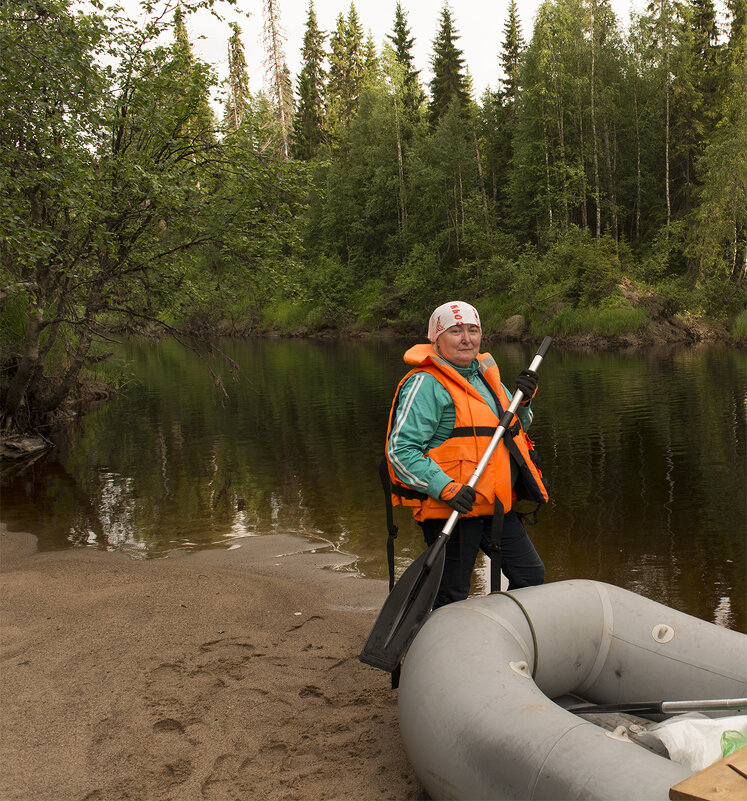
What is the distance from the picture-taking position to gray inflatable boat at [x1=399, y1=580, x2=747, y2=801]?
7.68ft

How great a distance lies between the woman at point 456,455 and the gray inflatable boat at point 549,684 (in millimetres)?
390

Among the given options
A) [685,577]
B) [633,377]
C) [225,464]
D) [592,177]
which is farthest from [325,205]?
[685,577]

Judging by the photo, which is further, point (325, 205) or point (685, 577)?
point (325, 205)

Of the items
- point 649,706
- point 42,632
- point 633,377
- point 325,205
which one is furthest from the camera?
point 325,205

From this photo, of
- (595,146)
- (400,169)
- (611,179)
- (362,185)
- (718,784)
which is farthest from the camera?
(362,185)

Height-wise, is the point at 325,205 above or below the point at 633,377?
above

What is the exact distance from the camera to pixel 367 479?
10477mm

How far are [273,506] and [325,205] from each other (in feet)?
149

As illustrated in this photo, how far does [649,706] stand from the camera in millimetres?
3033

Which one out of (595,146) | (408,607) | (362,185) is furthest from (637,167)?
(408,607)

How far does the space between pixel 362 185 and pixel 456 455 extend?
49264 mm

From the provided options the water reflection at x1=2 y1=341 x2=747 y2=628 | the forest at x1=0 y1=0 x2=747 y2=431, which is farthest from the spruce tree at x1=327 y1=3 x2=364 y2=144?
the water reflection at x1=2 y1=341 x2=747 y2=628

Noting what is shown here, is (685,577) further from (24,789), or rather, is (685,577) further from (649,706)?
(24,789)

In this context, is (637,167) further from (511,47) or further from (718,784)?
(718,784)
